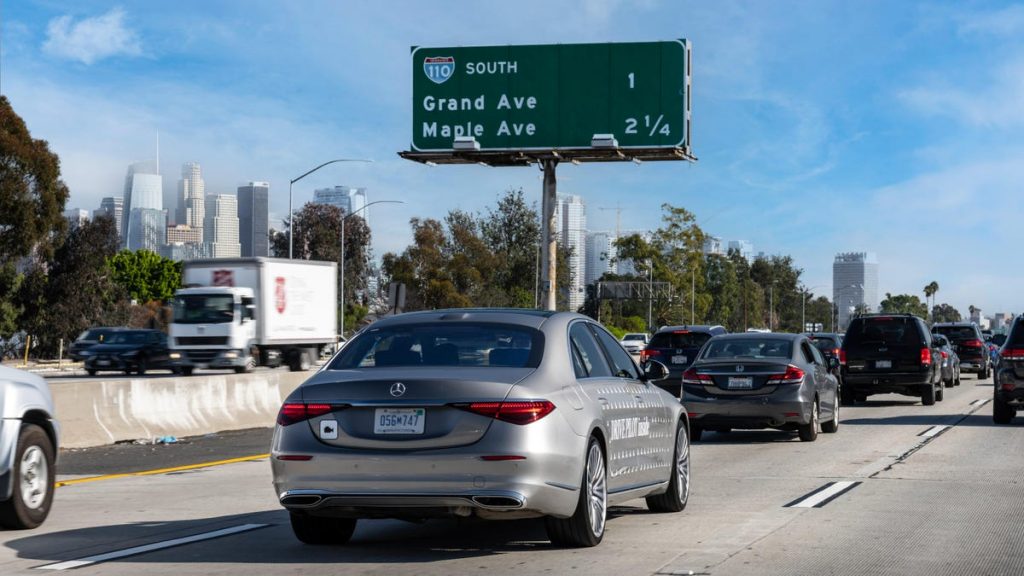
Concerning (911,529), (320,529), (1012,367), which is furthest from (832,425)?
(320,529)

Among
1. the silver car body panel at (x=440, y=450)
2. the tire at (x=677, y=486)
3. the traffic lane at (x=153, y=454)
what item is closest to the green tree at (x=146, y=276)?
the traffic lane at (x=153, y=454)

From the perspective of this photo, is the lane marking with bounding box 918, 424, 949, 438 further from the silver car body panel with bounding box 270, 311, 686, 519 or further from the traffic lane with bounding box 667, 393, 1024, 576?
the silver car body panel with bounding box 270, 311, 686, 519

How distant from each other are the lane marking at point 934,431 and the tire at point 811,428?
194cm

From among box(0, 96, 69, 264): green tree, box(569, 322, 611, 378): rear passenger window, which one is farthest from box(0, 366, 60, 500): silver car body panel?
box(0, 96, 69, 264): green tree

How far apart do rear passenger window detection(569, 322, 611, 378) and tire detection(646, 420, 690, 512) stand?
1468 millimetres

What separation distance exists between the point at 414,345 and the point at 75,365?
180 ft

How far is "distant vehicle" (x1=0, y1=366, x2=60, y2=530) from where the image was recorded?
9469 mm

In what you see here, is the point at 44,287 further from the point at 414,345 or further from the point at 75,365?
the point at 414,345

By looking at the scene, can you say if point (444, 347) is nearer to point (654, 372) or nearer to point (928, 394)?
point (654, 372)

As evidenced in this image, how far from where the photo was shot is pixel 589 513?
340 inches

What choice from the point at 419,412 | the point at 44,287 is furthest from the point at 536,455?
the point at 44,287

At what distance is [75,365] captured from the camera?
6006cm

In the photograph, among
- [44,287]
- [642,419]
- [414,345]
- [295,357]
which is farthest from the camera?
[44,287]

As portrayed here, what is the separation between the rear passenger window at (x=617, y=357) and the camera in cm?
996
